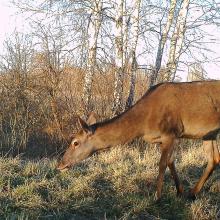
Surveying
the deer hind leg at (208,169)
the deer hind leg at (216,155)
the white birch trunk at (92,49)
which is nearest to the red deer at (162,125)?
the deer hind leg at (208,169)

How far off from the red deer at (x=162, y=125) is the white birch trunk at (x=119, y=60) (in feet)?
18.5

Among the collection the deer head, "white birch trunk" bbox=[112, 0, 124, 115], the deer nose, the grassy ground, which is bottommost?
the grassy ground

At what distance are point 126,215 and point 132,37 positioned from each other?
9.83m

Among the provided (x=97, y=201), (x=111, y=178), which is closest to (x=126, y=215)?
(x=97, y=201)

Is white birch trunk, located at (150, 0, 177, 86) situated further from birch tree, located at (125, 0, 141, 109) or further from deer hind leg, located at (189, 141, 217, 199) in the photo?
deer hind leg, located at (189, 141, 217, 199)

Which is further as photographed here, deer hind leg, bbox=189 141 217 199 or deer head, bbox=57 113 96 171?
deer head, bbox=57 113 96 171

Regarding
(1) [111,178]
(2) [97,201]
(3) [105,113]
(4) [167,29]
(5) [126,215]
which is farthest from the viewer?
(4) [167,29]

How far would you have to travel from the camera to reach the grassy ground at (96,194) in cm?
677

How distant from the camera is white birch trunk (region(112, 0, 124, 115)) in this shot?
1466 cm

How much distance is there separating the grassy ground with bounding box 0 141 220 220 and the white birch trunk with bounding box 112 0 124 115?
523 centimetres

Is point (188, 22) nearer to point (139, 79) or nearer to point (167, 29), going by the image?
point (167, 29)

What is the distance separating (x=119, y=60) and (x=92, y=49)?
941 mm

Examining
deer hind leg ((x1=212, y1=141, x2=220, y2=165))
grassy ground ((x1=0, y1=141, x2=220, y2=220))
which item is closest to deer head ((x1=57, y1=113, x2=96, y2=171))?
grassy ground ((x1=0, y1=141, x2=220, y2=220))

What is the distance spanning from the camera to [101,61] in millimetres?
15219
